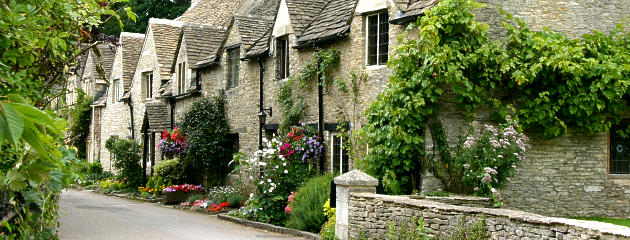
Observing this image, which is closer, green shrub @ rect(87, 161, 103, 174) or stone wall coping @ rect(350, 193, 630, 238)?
stone wall coping @ rect(350, 193, 630, 238)

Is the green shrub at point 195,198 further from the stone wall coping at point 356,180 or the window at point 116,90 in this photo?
the window at point 116,90

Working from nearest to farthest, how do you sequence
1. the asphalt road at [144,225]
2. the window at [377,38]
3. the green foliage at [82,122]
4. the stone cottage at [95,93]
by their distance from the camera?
the asphalt road at [144,225] → the window at [377,38] → the stone cottage at [95,93] → the green foliage at [82,122]

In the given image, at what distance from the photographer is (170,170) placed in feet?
83.8

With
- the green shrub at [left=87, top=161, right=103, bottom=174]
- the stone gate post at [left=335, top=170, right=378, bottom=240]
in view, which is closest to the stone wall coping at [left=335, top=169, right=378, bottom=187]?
the stone gate post at [left=335, top=170, right=378, bottom=240]

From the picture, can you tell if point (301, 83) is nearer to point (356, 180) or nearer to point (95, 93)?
point (356, 180)

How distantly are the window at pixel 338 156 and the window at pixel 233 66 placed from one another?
6.75 metres

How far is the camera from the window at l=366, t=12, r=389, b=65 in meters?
16.5

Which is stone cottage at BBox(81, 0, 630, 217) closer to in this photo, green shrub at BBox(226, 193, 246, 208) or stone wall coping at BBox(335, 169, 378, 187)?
green shrub at BBox(226, 193, 246, 208)

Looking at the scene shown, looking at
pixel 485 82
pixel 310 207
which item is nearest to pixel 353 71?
pixel 485 82

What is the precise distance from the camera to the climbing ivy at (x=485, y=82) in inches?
557

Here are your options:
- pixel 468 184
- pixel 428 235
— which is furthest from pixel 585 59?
pixel 428 235

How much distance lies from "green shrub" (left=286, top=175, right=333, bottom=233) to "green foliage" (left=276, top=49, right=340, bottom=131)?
3.35m

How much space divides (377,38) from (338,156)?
3.31 metres

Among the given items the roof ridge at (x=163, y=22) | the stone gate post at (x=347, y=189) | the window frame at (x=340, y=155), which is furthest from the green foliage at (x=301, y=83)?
the roof ridge at (x=163, y=22)
